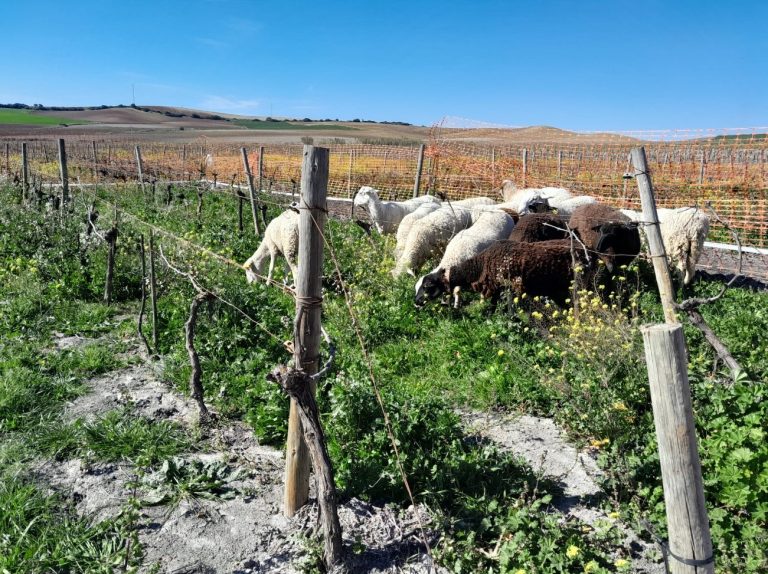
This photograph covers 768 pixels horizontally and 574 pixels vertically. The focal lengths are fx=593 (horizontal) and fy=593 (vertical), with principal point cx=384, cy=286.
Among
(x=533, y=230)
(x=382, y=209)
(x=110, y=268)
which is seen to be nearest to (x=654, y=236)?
(x=533, y=230)

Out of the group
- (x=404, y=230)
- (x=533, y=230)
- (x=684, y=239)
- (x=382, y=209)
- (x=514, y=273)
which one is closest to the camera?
(x=514, y=273)

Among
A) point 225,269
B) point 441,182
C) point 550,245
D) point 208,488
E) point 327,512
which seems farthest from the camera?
point 441,182

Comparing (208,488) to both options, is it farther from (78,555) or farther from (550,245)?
(550,245)

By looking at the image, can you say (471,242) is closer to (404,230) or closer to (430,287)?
(430,287)

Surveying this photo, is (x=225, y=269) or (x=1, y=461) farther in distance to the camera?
(x=225, y=269)

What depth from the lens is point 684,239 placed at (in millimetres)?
8922

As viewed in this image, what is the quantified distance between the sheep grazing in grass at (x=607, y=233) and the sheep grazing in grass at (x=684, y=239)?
1.06 feet

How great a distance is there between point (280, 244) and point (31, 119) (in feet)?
320

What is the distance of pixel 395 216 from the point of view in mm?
12109

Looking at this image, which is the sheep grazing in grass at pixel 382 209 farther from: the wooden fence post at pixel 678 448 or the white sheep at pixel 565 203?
the wooden fence post at pixel 678 448

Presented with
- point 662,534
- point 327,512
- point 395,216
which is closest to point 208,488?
point 327,512

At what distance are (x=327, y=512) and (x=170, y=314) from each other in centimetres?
480

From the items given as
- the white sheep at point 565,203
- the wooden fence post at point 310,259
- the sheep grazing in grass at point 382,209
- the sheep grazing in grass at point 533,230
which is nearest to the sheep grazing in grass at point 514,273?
the sheep grazing in grass at point 533,230

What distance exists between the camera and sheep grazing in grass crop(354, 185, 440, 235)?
11.9 metres
